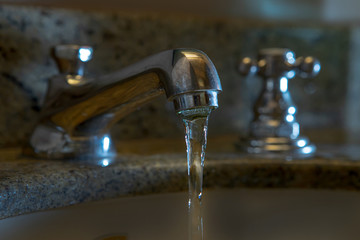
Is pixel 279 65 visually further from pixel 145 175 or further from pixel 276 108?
pixel 145 175

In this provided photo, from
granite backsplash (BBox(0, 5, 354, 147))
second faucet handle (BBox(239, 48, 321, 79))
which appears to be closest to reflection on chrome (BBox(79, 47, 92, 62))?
granite backsplash (BBox(0, 5, 354, 147))

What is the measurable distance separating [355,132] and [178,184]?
50 cm

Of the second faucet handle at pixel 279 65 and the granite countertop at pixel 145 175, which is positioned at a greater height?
the second faucet handle at pixel 279 65

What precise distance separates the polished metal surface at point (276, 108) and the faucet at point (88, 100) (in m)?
0.23

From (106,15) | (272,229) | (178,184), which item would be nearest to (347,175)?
(272,229)

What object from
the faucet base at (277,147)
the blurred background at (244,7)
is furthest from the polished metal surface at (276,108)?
the blurred background at (244,7)

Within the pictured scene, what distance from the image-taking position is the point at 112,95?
1.63 ft

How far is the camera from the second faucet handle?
0.65m

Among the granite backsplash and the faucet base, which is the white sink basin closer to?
the faucet base

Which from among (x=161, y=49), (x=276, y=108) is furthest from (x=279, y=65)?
(x=161, y=49)

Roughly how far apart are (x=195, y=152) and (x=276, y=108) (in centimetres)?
26

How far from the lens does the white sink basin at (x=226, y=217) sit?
19.6 inches

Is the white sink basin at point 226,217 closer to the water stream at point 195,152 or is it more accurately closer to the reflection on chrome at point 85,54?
the water stream at point 195,152

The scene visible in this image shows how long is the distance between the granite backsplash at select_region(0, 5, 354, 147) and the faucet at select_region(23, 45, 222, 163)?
91mm
